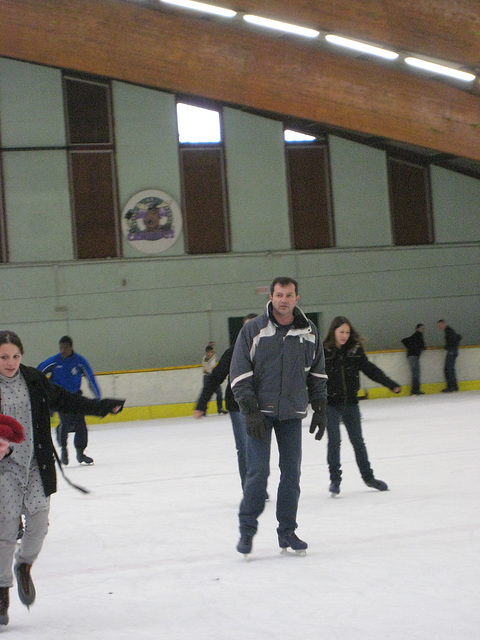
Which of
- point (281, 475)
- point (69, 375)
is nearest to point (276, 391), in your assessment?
point (281, 475)

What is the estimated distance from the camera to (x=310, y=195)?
22344 millimetres

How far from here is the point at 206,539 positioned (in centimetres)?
579

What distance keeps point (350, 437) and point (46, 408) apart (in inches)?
143

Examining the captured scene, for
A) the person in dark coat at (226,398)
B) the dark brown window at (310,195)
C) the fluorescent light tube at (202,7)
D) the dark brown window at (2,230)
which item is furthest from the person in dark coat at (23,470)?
the dark brown window at (310,195)

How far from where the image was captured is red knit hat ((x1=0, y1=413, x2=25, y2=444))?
12.4ft

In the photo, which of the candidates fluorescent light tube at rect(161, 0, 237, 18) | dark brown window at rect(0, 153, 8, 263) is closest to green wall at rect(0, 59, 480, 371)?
dark brown window at rect(0, 153, 8, 263)

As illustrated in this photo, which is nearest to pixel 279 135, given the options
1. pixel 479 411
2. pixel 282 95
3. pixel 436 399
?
pixel 282 95

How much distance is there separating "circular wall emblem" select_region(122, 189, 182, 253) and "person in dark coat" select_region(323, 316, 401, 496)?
46.7ft

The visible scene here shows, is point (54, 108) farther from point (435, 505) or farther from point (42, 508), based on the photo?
point (42, 508)

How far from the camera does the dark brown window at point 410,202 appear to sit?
75.4 feet

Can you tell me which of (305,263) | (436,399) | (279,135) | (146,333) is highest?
(279,135)

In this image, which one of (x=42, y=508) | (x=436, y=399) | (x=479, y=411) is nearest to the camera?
(x=42, y=508)

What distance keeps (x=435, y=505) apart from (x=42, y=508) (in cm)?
323

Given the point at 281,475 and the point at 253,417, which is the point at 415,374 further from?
the point at 253,417
